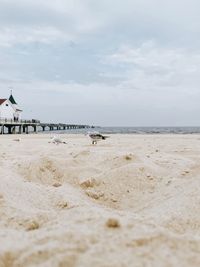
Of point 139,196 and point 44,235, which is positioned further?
point 139,196

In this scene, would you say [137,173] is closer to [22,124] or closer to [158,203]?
[158,203]

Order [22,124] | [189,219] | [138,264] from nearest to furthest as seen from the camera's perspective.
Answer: [138,264] < [189,219] < [22,124]

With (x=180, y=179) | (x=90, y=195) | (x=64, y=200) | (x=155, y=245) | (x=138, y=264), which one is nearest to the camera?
(x=138, y=264)

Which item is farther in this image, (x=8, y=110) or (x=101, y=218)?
(x=8, y=110)

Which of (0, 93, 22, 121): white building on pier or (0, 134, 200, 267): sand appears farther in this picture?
(0, 93, 22, 121): white building on pier

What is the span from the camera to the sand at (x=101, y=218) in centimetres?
243

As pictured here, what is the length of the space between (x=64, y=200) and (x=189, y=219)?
4.79ft

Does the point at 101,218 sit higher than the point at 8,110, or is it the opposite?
the point at 8,110

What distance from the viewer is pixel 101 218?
3.04 meters

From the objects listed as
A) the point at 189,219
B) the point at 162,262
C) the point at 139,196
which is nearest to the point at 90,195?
the point at 139,196

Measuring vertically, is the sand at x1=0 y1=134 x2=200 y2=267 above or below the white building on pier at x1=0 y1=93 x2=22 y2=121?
below

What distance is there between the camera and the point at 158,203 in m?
5.14

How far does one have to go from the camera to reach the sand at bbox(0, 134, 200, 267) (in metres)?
2.43

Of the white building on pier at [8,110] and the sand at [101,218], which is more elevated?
the white building on pier at [8,110]
